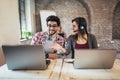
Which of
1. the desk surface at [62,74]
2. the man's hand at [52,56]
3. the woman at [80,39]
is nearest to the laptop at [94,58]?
the desk surface at [62,74]

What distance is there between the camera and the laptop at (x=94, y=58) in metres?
1.87

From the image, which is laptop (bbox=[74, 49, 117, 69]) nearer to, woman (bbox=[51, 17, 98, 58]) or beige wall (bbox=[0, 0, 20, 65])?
woman (bbox=[51, 17, 98, 58])

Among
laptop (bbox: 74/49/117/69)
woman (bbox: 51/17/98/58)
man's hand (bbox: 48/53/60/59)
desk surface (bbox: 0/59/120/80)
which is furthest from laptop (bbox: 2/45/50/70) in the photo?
woman (bbox: 51/17/98/58)

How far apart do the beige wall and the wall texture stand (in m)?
3.53

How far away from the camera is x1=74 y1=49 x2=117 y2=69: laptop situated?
1.87m

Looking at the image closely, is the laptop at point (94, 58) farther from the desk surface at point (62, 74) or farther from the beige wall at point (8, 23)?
the beige wall at point (8, 23)

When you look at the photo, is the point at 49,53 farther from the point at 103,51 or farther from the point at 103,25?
the point at 103,25

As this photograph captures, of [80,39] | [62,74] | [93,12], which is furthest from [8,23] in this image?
[93,12]

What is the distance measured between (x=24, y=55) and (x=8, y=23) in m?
1.98

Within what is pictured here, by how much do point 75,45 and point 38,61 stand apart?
111cm

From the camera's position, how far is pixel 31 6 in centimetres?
684

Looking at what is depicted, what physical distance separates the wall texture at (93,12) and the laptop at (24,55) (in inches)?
226

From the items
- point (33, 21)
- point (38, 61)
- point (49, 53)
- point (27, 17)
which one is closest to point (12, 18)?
point (49, 53)

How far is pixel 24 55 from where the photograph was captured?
1831 millimetres
